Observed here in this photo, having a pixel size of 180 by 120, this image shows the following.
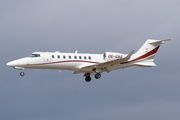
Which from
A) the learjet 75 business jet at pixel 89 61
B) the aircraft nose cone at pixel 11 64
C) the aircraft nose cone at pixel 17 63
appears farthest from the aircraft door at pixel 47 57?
the aircraft nose cone at pixel 11 64

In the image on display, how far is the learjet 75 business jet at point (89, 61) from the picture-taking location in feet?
129

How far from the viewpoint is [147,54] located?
43656 millimetres

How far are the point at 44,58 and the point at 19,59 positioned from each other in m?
2.66

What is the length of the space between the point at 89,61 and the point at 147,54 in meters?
7.30

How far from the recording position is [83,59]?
4106 centimetres

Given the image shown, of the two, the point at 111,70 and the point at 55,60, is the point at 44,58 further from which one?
the point at 111,70

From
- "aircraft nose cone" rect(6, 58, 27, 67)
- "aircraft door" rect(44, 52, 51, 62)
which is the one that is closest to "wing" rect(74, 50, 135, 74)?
"aircraft door" rect(44, 52, 51, 62)

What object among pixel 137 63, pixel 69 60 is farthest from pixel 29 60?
pixel 137 63

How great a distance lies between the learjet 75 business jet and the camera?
129 feet

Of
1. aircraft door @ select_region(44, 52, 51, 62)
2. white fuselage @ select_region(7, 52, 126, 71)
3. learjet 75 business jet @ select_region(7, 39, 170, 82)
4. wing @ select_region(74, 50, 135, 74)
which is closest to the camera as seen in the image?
white fuselage @ select_region(7, 52, 126, 71)

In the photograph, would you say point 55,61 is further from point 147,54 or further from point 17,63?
point 147,54

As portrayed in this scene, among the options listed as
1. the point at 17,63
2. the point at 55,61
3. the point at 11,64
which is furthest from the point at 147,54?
the point at 11,64

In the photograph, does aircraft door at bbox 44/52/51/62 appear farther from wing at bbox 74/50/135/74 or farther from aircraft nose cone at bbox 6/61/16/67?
wing at bbox 74/50/135/74

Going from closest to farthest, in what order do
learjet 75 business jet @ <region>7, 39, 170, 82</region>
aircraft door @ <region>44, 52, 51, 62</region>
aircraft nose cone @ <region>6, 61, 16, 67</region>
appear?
aircraft nose cone @ <region>6, 61, 16, 67</region>
learjet 75 business jet @ <region>7, 39, 170, 82</region>
aircraft door @ <region>44, 52, 51, 62</region>
